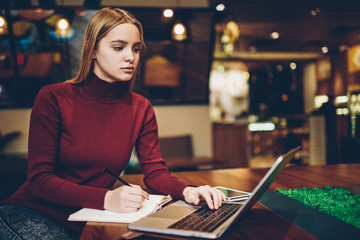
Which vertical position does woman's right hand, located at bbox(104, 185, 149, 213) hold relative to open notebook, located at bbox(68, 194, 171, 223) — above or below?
above

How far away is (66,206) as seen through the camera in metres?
1.11

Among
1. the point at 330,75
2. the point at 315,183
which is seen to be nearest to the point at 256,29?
the point at 330,75

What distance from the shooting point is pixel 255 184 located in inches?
53.9

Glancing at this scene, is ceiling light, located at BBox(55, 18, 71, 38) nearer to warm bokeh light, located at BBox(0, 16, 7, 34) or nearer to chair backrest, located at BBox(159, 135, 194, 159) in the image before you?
warm bokeh light, located at BBox(0, 16, 7, 34)

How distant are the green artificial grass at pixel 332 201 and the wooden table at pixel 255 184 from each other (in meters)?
0.11

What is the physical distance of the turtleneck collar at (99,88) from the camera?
132cm

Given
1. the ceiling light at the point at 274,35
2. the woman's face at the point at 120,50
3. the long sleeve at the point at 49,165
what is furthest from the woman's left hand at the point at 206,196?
the ceiling light at the point at 274,35

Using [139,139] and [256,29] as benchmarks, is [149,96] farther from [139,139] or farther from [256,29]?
[256,29]

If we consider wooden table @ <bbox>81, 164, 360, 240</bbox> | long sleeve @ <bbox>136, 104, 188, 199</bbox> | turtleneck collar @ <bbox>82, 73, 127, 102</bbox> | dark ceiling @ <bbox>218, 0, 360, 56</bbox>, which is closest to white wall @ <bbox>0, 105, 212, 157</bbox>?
dark ceiling @ <bbox>218, 0, 360, 56</bbox>

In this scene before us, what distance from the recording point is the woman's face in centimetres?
120

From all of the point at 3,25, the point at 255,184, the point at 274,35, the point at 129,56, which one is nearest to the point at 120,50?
the point at 129,56

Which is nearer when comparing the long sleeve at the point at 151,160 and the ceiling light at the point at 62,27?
the long sleeve at the point at 151,160

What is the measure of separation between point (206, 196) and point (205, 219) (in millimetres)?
160

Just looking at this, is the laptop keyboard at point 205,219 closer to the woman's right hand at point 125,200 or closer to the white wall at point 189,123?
the woman's right hand at point 125,200
